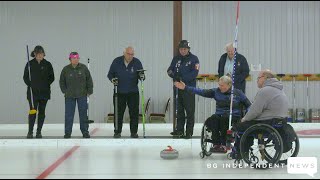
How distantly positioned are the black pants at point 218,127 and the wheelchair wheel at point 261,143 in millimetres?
498

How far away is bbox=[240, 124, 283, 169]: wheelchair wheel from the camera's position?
4027 millimetres

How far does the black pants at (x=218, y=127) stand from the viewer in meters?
4.70

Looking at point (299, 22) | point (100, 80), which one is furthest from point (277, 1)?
point (100, 80)

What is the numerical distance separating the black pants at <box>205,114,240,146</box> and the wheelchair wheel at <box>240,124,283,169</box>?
1.63 feet

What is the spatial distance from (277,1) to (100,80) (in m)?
3.90

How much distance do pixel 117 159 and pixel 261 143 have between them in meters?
1.46

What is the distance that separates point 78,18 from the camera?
33.6 ft

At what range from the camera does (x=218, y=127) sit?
4.74 m

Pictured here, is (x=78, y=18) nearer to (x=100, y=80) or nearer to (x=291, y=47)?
(x=100, y=80)

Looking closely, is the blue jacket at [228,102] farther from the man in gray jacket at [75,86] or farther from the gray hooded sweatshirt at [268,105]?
the man in gray jacket at [75,86]

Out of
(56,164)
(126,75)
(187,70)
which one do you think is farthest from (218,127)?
(126,75)

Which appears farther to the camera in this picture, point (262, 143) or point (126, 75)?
point (126, 75)

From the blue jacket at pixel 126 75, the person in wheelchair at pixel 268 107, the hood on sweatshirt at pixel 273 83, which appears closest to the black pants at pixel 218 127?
the person in wheelchair at pixel 268 107

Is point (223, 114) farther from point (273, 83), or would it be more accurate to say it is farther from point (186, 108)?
point (186, 108)
